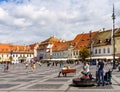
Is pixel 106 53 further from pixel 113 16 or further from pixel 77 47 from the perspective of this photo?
pixel 113 16

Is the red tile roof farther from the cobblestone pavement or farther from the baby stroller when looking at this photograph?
the baby stroller

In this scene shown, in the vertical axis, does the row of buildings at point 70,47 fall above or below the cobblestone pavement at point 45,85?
above

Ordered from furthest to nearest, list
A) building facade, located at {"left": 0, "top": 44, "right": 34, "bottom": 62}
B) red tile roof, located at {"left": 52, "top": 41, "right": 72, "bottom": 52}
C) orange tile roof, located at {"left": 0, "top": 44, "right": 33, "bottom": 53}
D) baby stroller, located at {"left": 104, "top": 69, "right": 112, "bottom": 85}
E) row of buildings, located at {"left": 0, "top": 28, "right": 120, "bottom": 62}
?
orange tile roof, located at {"left": 0, "top": 44, "right": 33, "bottom": 53}
building facade, located at {"left": 0, "top": 44, "right": 34, "bottom": 62}
red tile roof, located at {"left": 52, "top": 41, "right": 72, "bottom": 52}
row of buildings, located at {"left": 0, "top": 28, "right": 120, "bottom": 62}
baby stroller, located at {"left": 104, "top": 69, "right": 112, "bottom": 85}

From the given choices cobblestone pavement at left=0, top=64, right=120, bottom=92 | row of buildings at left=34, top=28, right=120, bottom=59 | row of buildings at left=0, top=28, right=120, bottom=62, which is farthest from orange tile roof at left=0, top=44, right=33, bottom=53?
cobblestone pavement at left=0, top=64, right=120, bottom=92

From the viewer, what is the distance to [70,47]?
10556cm

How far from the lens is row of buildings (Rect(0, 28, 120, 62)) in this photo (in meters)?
83.7

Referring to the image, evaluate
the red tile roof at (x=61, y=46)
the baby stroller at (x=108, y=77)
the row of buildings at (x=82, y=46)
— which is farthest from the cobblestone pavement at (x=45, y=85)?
the red tile roof at (x=61, y=46)

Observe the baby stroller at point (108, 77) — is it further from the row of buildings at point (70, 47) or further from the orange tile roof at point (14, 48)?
the orange tile roof at point (14, 48)

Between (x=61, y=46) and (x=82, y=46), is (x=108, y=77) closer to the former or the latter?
(x=82, y=46)

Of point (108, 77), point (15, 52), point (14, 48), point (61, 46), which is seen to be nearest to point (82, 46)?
point (61, 46)

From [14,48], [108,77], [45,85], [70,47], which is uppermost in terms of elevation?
[14,48]

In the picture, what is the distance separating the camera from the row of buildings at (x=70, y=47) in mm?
83713

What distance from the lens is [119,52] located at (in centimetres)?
7919

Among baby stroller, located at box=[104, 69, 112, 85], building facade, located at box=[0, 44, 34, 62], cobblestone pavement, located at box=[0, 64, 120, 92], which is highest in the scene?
building facade, located at box=[0, 44, 34, 62]
